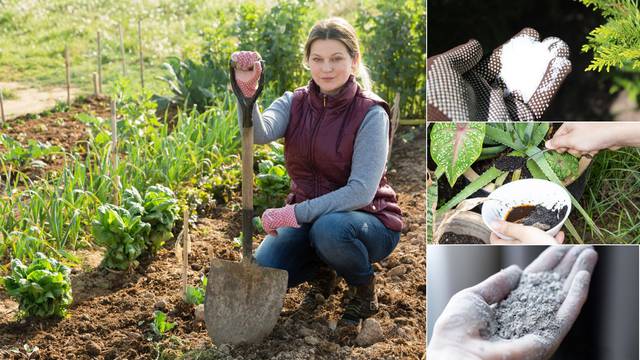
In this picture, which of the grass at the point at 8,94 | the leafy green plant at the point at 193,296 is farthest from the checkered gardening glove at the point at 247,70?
the grass at the point at 8,94

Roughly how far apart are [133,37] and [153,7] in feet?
2.75

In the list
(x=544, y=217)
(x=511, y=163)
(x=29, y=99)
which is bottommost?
(x=29, y=99)

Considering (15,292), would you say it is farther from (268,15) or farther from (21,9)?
(21,9)

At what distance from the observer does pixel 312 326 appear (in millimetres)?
3156

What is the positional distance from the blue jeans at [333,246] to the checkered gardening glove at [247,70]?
0.49 meters

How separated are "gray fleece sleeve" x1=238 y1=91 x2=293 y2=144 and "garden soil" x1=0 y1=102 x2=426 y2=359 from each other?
61 centimetres

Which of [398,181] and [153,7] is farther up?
[153,7]

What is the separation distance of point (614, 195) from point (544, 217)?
0.92 feet

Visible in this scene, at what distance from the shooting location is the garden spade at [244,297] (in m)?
3.01

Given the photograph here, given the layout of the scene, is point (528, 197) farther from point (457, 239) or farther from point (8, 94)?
point (8, 94)

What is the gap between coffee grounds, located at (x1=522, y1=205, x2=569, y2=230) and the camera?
282cm

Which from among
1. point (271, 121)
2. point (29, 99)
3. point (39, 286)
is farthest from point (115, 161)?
point (29, 99)

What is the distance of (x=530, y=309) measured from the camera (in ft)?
9.22

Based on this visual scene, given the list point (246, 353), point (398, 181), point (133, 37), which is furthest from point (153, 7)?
point (246, 353)
